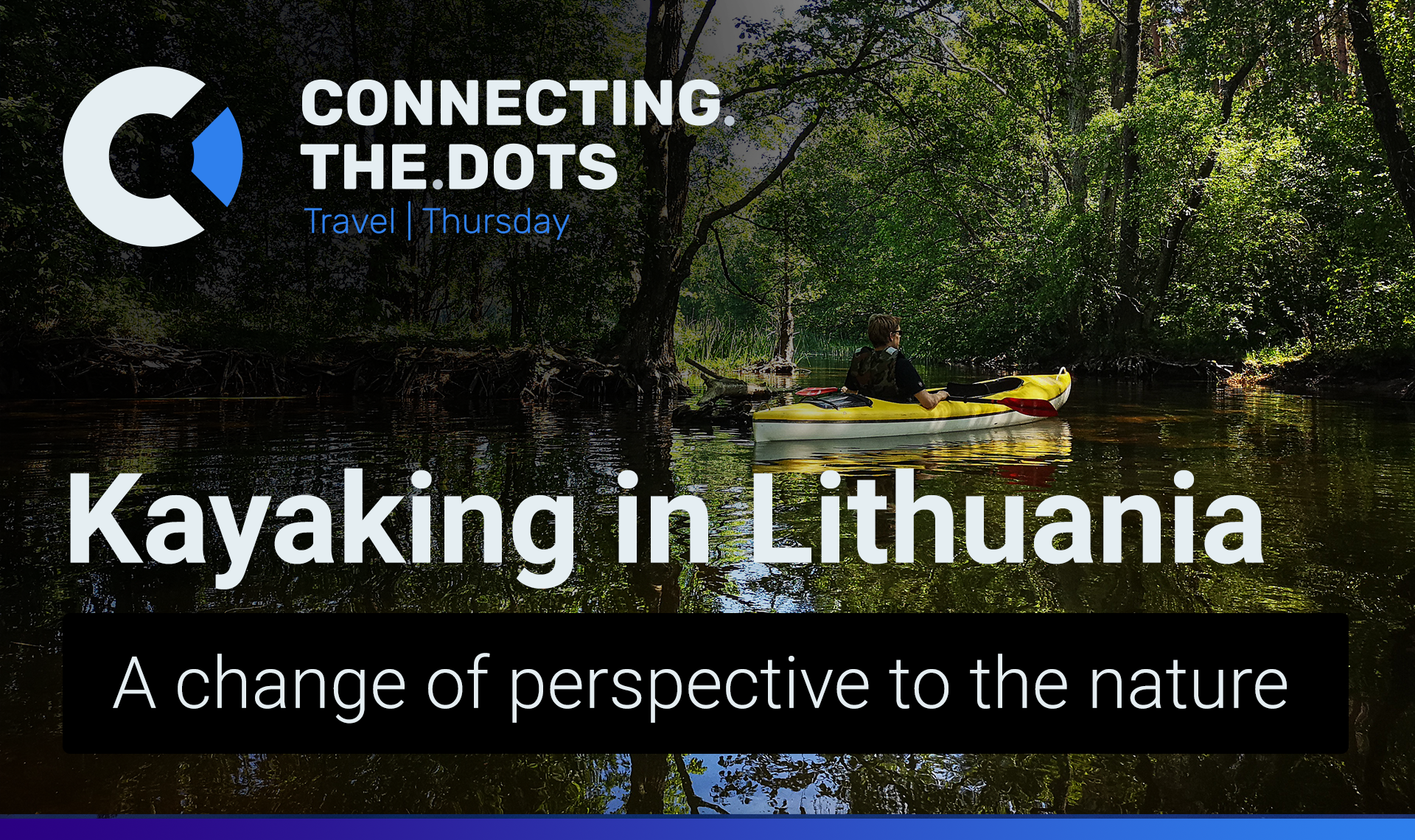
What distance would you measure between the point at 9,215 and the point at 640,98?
29.8 ft

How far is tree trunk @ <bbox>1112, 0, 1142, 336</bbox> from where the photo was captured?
874 inches

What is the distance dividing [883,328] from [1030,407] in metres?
3.40

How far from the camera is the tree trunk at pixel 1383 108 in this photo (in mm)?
13812

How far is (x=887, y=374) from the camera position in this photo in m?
10.6

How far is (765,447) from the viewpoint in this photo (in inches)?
403

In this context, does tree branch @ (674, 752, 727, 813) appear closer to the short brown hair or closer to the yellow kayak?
the yellow kayak

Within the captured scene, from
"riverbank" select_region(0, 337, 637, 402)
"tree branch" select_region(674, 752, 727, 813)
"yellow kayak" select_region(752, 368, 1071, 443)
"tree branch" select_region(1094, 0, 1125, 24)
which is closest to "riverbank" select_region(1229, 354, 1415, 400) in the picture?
"tree branch" select_region(1094, 0, 1125, 24)

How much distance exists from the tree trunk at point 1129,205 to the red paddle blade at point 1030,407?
36.4 ft

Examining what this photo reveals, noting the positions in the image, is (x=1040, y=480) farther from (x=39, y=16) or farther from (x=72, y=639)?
(x=39, y=16)

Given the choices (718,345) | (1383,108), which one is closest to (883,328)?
(1383,108)

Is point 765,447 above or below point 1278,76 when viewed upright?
below

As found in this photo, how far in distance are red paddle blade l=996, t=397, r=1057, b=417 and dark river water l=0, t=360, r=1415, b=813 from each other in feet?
3.08

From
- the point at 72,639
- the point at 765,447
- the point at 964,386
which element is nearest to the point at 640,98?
the point at 964,386

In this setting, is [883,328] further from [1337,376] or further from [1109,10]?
[1109,10]
